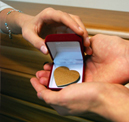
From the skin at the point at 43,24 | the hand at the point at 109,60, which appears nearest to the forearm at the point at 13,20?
the skin at the point at 43,24

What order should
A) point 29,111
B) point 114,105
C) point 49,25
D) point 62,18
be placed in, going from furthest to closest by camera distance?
point 29,111, point 49,25, point 62,18, point 114,105

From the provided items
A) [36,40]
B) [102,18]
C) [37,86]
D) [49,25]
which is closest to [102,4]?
[102,18]

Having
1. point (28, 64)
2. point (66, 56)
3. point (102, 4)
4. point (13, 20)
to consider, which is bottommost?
point (28, 64)

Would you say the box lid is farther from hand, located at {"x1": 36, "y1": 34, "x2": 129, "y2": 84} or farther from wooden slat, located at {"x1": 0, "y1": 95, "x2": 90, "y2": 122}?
wooden slat, located at {"x1": 0, "y1": 95, "x2": 90, "y2": 122}

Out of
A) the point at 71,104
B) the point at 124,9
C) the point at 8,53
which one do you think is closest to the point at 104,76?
the point at 71,104

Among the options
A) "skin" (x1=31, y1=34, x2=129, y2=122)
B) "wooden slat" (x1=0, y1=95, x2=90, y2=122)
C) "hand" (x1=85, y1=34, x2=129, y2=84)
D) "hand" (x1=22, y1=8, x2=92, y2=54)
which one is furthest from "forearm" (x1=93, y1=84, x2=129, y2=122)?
"wooden slat" (x1=0, y1=95, x2=90, y2=122)

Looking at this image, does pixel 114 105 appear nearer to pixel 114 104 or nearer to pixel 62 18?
pixel 114 104

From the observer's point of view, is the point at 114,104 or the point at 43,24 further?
the point at 43,24

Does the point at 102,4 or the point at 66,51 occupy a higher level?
the point at 102,4
